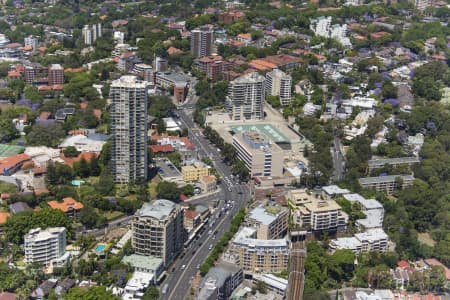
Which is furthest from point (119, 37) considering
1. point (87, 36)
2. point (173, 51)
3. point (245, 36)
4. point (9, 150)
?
point (9, 150)

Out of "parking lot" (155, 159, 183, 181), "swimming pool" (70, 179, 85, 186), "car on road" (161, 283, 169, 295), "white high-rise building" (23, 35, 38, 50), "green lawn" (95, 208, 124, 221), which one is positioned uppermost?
"white high-rise building" (23, 35, 38, 50)

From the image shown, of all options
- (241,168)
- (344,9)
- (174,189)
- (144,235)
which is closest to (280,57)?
(344,9)

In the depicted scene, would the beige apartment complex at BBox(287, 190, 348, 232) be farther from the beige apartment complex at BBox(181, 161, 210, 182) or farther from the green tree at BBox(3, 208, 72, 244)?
the green tree at BBox(3, 208, 72, 244)

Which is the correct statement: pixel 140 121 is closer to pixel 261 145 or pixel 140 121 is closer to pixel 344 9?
pixel 261 145

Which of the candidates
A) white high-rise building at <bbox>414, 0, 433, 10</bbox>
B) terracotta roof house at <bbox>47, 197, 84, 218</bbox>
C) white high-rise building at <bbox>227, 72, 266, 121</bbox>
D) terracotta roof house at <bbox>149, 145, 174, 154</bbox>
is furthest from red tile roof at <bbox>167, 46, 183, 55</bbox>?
white high-rise building at <bbox>414, 0, 433, 10</bbox>

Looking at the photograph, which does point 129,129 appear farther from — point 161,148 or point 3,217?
point 3,217

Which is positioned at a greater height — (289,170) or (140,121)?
(140,121)
